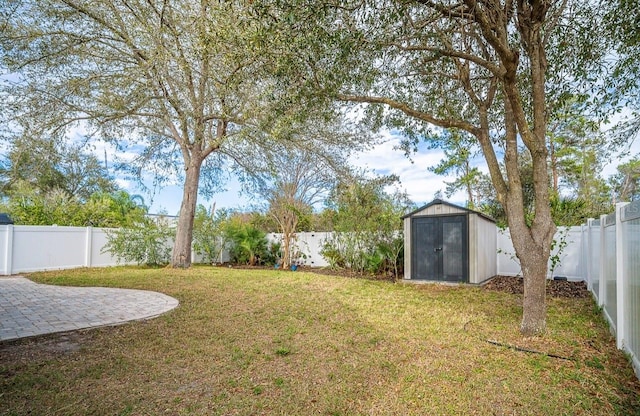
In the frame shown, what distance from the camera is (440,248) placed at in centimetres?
845

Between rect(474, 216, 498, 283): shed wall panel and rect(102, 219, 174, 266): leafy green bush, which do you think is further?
rect(102, 219, 174, 266): leafy green bush

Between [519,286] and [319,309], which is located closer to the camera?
[319,309]

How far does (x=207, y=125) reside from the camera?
10.3 m

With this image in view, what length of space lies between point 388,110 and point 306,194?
7.77m

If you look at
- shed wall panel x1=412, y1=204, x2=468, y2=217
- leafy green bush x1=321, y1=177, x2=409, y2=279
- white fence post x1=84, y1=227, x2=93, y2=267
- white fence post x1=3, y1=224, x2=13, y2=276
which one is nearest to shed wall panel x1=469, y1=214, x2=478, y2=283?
shed wall panel x1=412, y1=204, x2=468, y2=217

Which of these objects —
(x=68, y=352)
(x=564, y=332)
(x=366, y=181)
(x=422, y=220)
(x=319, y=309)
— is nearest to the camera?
(x=68, y=352)

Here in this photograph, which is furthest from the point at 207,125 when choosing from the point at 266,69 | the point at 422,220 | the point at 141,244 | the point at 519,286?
the point at 519,286

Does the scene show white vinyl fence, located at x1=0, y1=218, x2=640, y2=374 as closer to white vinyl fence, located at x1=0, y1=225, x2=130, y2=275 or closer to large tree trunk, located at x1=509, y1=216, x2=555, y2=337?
white vinyl fence, located at x1=0, y1=225, x2=130, y2=275

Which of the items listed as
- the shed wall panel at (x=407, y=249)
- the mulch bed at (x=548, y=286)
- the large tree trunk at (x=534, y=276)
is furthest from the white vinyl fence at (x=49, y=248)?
the large tree trunk at (x=534, y=276)

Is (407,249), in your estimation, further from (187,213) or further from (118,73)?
(118,73)

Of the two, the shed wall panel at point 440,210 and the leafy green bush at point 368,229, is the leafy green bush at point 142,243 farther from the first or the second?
the shed wall panel at point 440,210

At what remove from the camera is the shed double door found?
812 centimetres

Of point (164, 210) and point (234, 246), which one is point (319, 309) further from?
point (164, 210)

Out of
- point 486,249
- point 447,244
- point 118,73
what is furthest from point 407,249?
point 118,73
